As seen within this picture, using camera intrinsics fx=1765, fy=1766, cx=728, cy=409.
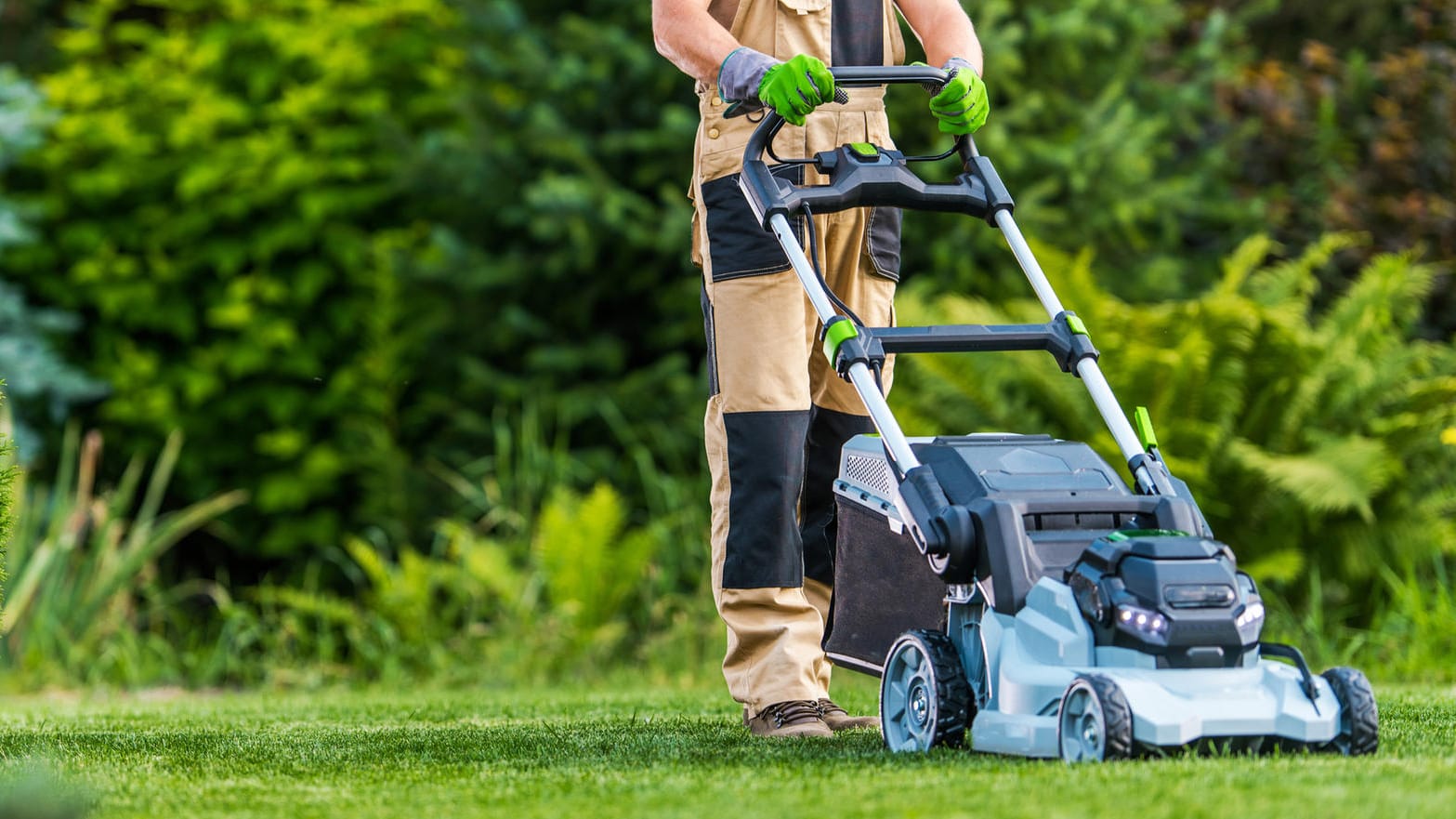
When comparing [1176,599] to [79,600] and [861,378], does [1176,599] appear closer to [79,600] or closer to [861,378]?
[861,378]

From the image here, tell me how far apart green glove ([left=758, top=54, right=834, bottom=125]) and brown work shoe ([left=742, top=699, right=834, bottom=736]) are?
3.67 feet

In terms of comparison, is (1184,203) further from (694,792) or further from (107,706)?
(694,792)

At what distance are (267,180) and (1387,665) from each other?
5.83 m

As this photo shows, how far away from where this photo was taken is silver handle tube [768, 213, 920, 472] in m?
3.01

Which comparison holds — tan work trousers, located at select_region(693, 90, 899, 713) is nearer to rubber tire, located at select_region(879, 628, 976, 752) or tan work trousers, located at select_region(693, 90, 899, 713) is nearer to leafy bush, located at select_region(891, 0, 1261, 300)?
rubber tire, located at select_region(879, 628, 976, 752)

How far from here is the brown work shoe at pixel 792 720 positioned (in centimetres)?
338

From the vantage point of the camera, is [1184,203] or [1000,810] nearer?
[1000,810]

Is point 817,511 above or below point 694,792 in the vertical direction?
above

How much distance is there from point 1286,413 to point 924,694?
148 inches

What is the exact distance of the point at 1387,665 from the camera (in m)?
5.38

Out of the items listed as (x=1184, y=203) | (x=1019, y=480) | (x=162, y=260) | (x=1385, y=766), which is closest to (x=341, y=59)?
(x=162, y=260)

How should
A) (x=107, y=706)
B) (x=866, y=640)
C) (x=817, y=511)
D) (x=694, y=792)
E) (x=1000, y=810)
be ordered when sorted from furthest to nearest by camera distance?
1. (x=107, y=706)
2. (x=817, y=511)
3. (x=866, y=640)
4. (x=694, y=792)
5. (x=1000, y=810)

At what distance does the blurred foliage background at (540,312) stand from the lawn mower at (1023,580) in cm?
259

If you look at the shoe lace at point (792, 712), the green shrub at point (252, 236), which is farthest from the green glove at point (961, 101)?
the green shrub at point (252, 236)
